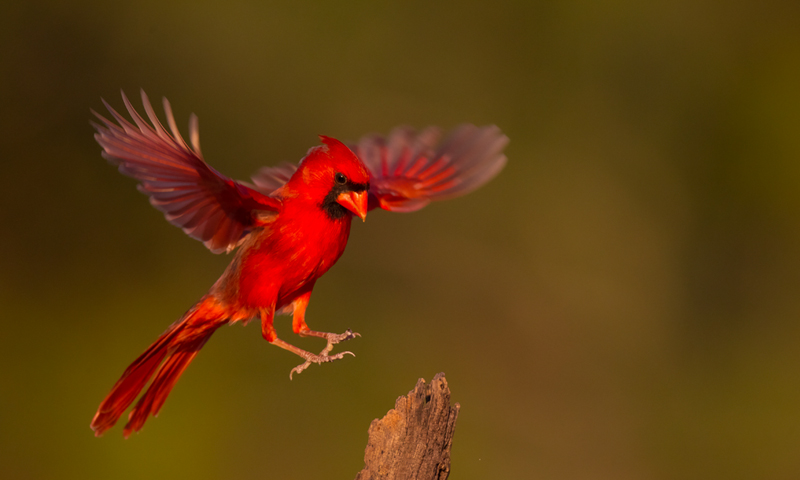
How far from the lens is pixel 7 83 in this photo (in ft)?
16.1

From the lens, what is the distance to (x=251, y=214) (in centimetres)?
260

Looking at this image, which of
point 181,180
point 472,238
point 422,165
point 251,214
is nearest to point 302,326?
point 251,214

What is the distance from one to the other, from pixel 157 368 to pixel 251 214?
86cm

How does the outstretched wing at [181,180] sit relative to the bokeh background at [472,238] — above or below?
below

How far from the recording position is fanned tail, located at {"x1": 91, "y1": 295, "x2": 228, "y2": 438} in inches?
110

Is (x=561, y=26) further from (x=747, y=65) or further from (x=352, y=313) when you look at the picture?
(x=352, y=313)

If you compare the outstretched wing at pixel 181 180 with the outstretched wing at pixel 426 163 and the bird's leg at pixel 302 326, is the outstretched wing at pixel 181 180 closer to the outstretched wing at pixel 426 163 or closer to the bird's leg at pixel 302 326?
the bird's leg at pixel 302 326

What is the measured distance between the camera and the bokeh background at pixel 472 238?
4977 millimetres

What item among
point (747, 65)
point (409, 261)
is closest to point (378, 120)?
point (409, 261)

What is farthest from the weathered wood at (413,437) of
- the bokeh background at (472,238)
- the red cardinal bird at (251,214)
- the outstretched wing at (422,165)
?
the bokeh background at (472,238)

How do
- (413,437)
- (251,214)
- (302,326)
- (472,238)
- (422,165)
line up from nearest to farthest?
(413,437), (251,214), (302,326), (422,165), (472,238)

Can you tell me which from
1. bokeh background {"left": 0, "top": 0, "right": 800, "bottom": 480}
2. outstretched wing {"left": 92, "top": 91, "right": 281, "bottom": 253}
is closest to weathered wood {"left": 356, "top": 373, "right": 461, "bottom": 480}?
outstretched wing {"left": 92, "top": 91, "right": 281, "bottom": 253}

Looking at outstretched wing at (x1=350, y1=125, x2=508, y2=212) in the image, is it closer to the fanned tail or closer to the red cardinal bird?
the red cardinal bird

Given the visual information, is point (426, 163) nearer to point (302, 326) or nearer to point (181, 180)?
point (302, 326)
